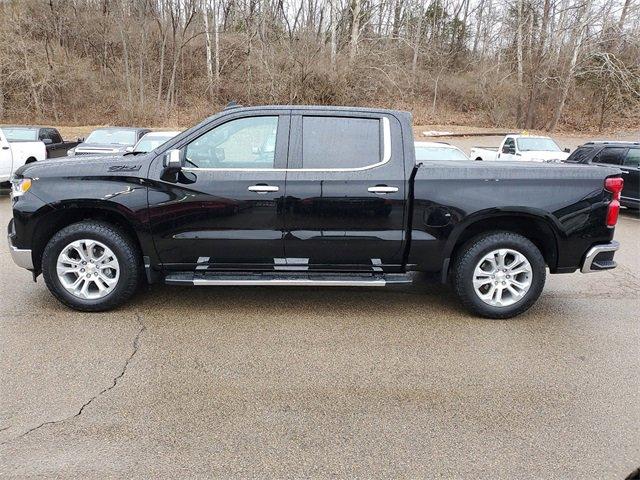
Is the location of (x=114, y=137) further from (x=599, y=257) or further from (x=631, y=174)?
(x=599, y=257)

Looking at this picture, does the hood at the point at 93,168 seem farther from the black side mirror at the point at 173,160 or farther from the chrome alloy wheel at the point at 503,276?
the chrome alloy wheel at the point at 503,276

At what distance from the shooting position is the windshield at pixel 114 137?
15.1m

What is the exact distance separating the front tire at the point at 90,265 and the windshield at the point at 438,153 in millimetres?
7140

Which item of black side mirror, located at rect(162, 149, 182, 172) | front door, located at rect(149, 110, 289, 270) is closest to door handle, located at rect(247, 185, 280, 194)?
front door, located at rect(149, 110, 289, 270)

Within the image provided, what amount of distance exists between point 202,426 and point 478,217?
307cm

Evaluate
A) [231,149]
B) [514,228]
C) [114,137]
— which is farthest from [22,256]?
[114,137]

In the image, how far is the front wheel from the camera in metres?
4.82

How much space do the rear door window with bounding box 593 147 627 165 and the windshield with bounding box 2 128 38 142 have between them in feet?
51.5

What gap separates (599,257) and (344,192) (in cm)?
254

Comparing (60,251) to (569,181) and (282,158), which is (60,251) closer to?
(282,158)

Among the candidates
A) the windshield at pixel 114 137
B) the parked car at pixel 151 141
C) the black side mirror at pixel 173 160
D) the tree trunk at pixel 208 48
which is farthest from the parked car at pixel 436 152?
the tree trunk at pixel 208 48

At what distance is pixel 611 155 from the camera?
12008 mm

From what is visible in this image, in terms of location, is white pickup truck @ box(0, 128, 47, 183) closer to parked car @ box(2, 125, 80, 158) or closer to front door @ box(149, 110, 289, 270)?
parked car @ box(2, 125, 80, 158)

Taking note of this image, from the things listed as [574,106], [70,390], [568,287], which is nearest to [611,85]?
[574,106]
